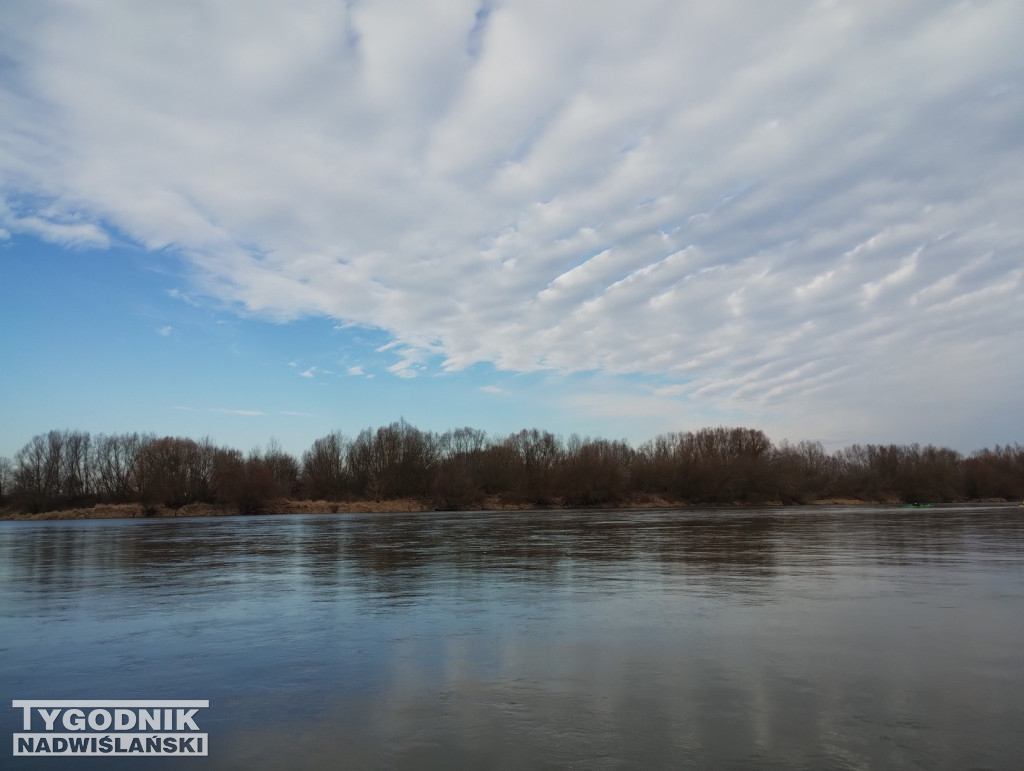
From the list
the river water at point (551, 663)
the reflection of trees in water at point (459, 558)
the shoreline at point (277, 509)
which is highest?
the river water at point (551, 663)

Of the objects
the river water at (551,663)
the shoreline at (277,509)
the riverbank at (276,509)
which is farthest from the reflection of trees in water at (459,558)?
the riverbank at (276,509)

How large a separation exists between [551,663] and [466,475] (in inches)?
3096

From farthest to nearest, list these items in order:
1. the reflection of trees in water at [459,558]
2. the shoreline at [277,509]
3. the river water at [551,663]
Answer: the shoreline at [277,509], the reflection of trees in water at [459,558], the river water at [551,663]

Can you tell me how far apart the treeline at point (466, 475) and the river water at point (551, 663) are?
6848 cm

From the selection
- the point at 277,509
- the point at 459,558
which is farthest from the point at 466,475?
the point at 459,558

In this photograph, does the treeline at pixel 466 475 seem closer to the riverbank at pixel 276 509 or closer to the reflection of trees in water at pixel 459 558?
the riverbank at pixel 276 509

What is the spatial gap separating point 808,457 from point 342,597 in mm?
111601

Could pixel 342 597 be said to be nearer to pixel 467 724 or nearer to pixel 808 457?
pixel 467 724

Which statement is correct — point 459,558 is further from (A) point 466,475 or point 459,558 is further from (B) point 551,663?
(A) point 466,475

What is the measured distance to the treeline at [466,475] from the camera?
3098 inches

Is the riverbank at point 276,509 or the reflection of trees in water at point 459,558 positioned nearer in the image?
the reflection of trees in water at point 459,558

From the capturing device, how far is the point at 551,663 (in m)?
6.89

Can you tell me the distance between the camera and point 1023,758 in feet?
14.0

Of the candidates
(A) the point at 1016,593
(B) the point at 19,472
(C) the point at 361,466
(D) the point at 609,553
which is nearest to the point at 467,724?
(A) the point at 1016,593
